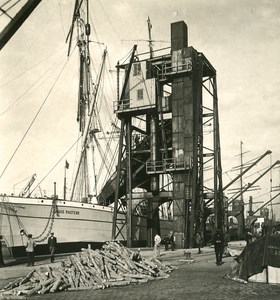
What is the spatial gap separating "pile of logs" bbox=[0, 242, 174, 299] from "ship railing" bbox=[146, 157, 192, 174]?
17.9m

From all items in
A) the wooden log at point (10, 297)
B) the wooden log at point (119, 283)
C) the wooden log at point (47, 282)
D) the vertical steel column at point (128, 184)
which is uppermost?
the vertical steel column at point (128, 184)

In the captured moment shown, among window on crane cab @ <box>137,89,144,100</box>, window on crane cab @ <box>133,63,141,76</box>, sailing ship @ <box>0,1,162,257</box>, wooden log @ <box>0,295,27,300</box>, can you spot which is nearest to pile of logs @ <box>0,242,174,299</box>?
wooden log @ <box>0,295,27,300</box>

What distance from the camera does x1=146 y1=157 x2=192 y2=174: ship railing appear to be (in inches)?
1356

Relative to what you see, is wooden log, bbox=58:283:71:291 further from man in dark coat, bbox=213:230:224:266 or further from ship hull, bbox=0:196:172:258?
ship hull, bbox=0:196:172:258

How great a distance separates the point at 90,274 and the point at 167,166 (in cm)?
2301

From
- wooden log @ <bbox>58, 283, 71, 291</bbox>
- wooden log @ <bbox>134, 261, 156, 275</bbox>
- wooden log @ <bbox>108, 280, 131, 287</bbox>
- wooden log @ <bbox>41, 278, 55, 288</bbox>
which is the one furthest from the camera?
wooden log @ <bbox>134, 261, 156, 275</bbox>

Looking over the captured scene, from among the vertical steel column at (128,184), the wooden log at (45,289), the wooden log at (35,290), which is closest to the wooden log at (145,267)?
the wooden log at (45,289)

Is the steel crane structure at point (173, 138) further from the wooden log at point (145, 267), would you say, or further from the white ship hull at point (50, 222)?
the wooden log at point (145, 267)

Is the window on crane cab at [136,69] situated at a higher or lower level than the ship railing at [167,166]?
higher

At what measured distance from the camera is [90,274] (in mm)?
14531

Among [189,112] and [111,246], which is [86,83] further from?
[111,246]

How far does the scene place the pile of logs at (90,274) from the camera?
521 inches

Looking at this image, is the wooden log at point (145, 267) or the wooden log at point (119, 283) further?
the wooden log at point (145, 267)

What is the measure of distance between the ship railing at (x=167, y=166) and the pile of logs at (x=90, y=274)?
17.9 m
